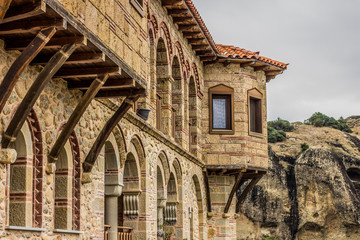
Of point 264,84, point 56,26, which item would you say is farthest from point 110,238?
point 264,84

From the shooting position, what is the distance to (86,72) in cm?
1012

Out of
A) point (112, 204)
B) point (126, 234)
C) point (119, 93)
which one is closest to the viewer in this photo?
point (119, 93)

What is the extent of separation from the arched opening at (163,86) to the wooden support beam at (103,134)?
18.7 ft

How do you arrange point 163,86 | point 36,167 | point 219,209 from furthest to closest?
point 219,209
point 163,86
point 36,167

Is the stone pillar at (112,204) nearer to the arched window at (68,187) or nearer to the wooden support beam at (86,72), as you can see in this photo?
the arched window at (68,187)

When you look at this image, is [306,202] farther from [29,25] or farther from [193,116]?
[29,25]

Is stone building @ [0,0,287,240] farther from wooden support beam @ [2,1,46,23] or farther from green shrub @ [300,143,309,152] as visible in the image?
green shrub @ [300,143,309,152]

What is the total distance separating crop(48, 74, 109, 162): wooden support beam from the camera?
1005 centimetres

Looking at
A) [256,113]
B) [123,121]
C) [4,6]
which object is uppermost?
[256,113]

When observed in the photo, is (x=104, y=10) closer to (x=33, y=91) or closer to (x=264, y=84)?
(x=33, y=91)

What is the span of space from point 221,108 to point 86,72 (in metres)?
12.5

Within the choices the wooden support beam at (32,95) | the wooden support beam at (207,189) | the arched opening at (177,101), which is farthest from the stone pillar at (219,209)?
the wooden support beam at (32,95)

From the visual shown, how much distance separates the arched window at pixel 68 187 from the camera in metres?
10.6

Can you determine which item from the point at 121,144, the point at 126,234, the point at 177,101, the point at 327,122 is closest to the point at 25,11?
the point at 121,144
